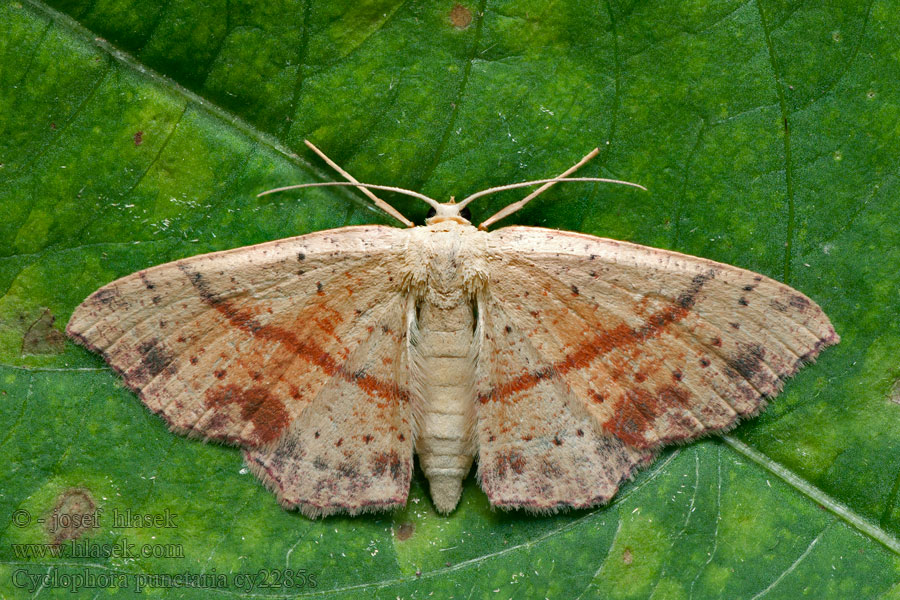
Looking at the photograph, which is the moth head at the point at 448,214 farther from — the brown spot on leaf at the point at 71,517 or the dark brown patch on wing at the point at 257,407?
the brown spot on leaf at the point at 71,517

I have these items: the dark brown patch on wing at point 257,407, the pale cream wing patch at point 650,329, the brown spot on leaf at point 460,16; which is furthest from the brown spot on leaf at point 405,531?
the brown spot on leaf at point 460,16

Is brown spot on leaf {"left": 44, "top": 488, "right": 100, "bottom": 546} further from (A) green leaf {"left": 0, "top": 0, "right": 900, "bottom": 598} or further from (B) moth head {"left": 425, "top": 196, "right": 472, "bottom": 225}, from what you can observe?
(B) moth head {"left": 425, "top": 196, "right": 472, "bottom": 225}

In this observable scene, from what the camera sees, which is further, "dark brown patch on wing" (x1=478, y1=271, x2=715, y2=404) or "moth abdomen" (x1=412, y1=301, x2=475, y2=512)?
"moth abdomen" (x1=412, y1=301, x2=475, y2=512)

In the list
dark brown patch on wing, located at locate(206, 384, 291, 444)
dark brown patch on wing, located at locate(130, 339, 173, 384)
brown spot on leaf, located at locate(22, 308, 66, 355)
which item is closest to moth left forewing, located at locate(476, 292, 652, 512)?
dark brown patch on wing, located at locate(206, 384, 291, 444)

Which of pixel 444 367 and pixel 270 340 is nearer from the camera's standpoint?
pixel 270 340

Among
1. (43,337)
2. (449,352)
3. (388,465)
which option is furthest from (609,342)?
(43,337)

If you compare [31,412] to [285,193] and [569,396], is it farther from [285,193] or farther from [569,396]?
[569,396]

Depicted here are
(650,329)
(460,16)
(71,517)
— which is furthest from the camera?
(71,517)

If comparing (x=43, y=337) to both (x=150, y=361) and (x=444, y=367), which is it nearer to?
(x=150, y=361)
